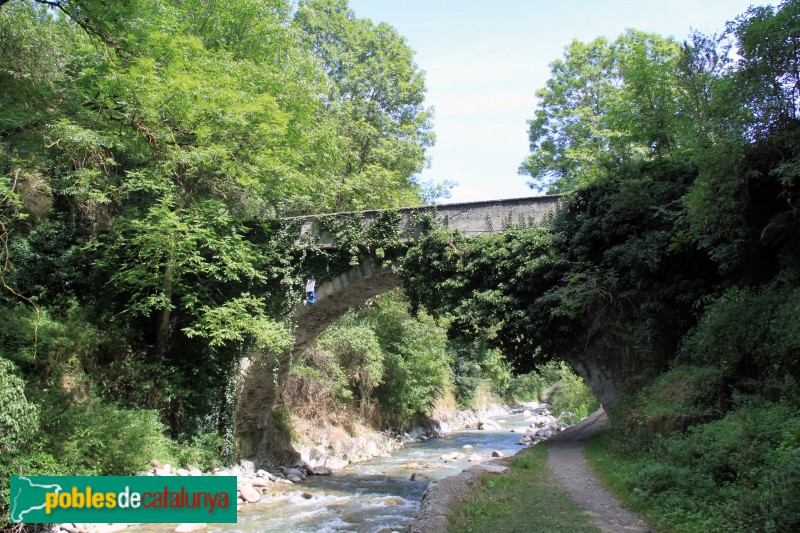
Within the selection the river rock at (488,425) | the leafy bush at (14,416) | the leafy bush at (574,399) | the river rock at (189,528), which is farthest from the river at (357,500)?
the river rock at (488,425)

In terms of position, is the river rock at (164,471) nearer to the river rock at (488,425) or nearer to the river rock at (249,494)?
the river rock at (249,494)

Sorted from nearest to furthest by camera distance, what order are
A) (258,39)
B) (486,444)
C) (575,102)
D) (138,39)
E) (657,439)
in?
(657,439), (138,39), (258,39), (486,444), (575,102)

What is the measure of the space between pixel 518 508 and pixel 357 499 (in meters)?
6.04

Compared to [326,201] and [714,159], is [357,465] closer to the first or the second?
[326,201]

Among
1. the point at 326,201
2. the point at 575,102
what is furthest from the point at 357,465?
→ the point at 575,102

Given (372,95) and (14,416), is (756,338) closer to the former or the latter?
(14,416)

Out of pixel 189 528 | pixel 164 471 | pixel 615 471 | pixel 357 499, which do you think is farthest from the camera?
pixel 357 499

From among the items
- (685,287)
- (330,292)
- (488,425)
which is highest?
(330,292)

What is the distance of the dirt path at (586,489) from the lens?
479cm

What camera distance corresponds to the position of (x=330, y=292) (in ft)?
41.9

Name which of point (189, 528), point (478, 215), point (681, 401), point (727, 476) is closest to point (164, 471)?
point (189, 528)

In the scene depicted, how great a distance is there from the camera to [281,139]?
11891mm

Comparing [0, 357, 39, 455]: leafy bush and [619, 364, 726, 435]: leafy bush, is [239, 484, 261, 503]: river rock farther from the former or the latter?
[619, 364, 726, 435]: leafy bush

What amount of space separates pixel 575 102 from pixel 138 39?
14593 millimetres
